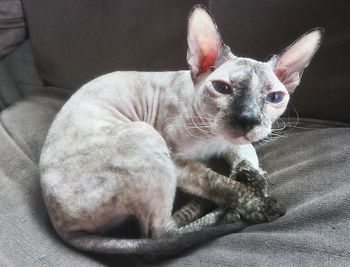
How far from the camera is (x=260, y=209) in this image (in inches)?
41.4

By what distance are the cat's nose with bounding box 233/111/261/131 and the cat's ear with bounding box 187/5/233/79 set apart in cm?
23

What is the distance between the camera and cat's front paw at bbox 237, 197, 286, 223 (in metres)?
1.04

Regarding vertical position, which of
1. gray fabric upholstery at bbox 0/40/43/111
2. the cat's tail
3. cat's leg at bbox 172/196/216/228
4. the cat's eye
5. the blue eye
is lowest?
gray fabric upholstery at bbox 0/40/43/111

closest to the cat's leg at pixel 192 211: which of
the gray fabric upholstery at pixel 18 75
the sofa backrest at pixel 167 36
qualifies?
the sofa backrest at pixel 167 36

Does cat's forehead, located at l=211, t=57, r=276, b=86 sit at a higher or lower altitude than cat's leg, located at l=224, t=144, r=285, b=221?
higher

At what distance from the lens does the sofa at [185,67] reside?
96cm

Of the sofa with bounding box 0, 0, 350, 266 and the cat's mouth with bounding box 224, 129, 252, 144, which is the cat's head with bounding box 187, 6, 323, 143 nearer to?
the cat's mouth with bounding box 224, 129, 252, 144

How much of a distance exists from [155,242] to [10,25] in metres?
1.29

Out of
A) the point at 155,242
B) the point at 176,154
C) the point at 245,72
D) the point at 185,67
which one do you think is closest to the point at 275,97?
the point at 245,72

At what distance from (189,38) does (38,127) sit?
0.73 m

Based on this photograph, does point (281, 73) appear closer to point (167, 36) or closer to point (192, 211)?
point (192, 211)

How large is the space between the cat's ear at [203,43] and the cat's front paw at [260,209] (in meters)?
0.37

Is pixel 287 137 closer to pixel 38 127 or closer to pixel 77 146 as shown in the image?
pixel 77 146

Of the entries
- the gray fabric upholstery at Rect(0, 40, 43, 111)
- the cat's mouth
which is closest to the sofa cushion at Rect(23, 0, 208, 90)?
the gray fabric upholstery at Rect(0, 40, 43, 111)
